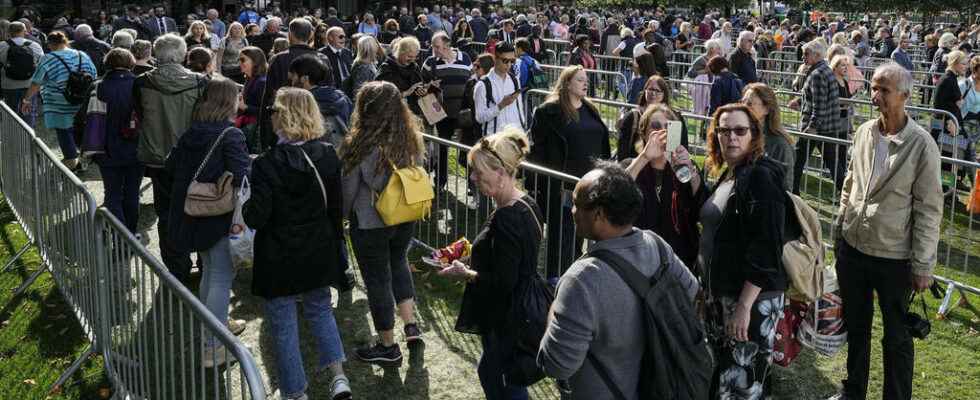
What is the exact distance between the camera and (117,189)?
790 centimetres

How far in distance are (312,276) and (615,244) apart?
219cm

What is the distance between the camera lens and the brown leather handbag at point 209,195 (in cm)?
560

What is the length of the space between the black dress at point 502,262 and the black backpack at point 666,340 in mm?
877

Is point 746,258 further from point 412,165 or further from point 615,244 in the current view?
point 412,165

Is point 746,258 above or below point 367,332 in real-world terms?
above

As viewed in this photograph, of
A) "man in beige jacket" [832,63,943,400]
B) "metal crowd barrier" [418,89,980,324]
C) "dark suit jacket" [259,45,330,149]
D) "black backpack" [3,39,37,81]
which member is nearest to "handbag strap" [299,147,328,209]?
"metal crowd barrier" [418,89,980,324]

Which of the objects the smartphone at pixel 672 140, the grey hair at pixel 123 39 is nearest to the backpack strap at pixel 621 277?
the smartphone at pixel 672 140

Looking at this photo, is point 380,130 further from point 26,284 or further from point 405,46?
point 405,46

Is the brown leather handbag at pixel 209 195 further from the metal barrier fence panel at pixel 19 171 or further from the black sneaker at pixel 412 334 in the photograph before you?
the metal barrier fence panel at pixel 19 171

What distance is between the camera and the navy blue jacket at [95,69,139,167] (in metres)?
7.49

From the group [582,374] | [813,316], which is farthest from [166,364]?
[813,316]

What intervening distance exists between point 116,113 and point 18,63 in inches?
226

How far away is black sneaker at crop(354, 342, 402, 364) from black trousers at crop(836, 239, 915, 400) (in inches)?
99.5

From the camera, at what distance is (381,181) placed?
5512mm
